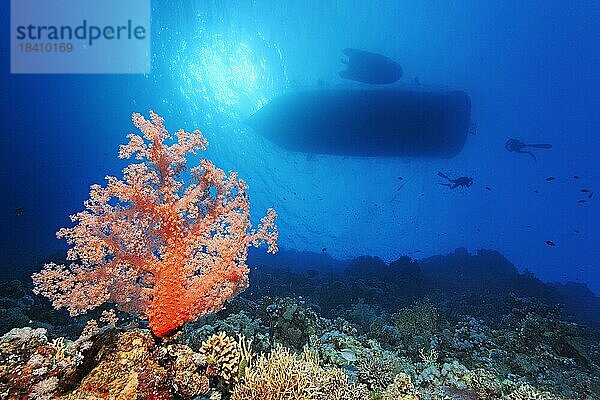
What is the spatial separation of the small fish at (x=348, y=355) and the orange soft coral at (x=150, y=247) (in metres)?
2.55

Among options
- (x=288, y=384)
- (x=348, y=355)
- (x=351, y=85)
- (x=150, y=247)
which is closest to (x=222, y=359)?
(x=288, y=384)

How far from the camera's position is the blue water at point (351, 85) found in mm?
31188

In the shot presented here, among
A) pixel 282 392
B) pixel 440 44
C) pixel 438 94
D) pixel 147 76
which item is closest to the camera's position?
pixel 282 392

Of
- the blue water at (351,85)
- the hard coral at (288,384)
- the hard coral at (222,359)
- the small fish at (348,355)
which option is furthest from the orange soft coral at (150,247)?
the blue water at (351,85)

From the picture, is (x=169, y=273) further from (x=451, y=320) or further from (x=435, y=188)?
(x=435, y=188)

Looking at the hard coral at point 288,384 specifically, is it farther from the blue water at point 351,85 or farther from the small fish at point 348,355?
the blue water at point 351,85

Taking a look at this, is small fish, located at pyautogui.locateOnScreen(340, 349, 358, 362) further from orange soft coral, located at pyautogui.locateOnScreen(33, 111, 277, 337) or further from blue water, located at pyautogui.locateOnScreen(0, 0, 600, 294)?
blue water, located at pyautogui.locateOnScreen(0, 0, 600, 294)

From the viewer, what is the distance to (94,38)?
30859 mm

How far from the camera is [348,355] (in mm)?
5809

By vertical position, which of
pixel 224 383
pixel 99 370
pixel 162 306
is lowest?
pixel 224 383

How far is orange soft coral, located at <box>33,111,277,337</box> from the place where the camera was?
13.7 feet

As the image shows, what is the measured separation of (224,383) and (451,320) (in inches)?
436

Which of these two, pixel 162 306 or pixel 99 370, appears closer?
pixel 99 370

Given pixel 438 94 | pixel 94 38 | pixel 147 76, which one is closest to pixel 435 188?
pixel 438 94
